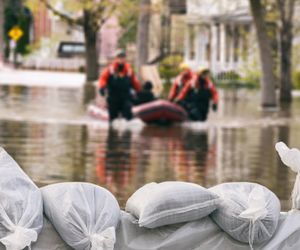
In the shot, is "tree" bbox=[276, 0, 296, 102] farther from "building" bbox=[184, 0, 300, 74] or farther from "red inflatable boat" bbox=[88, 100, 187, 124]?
"red inflatable boat" bbox=[88, 100, 187, 124]

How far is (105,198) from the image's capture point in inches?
233

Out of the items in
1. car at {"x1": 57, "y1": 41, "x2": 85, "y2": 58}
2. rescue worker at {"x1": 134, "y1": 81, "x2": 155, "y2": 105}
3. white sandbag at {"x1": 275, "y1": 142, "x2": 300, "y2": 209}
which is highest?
white sandbag at {"x1": 275, "y1": 142, "x2": 300, "y2": 209}

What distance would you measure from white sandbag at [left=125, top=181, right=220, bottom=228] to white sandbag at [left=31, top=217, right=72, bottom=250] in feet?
1.18

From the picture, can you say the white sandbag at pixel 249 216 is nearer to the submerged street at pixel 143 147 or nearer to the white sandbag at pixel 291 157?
the white sandbag at pixel 291 157

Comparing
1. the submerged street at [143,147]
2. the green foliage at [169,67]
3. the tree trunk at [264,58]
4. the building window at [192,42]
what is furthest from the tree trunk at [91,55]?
the submerged street at [143,147]

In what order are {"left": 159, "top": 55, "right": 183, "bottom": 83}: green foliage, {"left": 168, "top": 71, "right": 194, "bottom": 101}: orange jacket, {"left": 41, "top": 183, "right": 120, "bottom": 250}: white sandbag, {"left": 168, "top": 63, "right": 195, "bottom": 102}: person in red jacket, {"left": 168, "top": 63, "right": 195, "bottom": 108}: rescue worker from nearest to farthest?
{"left": 41, "top": 183, "right": 120, "bottom": 250}: white sandbag, {"left": 168, "top": 63, "right": 195, "bottom": 108}: rescue worker, {"left": 168, "top": 63, "right": 195, "bottom": 102}: person in red jacket, {"left": 168, "top": 71, "right": 194, "bottom": 101}: orange jacket, {"left": 159, "top": 55, "right": 183, "bottom": 83}: green foliage

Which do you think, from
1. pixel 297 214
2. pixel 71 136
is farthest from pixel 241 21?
pixel 297 214

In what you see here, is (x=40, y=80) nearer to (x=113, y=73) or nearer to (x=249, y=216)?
(x=113, y=73)

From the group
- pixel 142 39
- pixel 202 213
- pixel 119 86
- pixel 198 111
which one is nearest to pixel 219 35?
pixel 142 39

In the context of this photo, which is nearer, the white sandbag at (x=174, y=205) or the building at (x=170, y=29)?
the white sandbag at (x=174, y=205)

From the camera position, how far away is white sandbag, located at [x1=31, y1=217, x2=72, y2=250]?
5.84m

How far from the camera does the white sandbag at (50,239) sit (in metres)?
5.84

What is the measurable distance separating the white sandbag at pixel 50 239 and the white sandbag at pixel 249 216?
717 millimetres

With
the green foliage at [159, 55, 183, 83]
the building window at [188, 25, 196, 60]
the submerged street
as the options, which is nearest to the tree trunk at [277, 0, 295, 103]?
the submerged street
